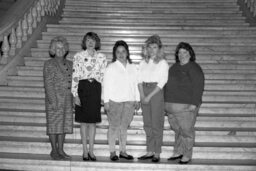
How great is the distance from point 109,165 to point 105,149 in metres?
0.41

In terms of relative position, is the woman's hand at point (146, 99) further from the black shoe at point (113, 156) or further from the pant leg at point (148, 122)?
the black shoe at point (113, 156)

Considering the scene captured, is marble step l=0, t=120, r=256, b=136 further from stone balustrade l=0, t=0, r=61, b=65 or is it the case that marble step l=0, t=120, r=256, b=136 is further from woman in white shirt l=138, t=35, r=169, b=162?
stone balustrade l=0, t=0, r=61, b=65

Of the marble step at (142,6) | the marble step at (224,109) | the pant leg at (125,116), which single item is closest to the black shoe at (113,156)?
the pant leg at (125,116)

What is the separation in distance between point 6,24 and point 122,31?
104 inches

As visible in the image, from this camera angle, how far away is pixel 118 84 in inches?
180

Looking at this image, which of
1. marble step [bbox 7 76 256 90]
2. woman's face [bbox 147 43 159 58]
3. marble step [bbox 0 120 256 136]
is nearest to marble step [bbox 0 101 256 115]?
marble step [bbox 0 120 256 136]

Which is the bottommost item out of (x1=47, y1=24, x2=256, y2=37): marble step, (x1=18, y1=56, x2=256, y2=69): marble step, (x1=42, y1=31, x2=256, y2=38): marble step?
(x1=18, y1=56, x2=256, y2=69): marble step

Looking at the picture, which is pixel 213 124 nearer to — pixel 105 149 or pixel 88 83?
pixel 105 149

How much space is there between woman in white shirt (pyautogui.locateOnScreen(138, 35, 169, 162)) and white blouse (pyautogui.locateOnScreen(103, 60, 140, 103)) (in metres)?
0.16

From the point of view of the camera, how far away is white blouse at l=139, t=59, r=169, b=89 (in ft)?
14.8

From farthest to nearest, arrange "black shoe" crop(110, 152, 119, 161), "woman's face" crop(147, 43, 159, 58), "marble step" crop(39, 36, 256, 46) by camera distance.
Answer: "marble step" crop(39, 36, 256, 46), "black shoe" crop(110, 152, 119, 161), "woman's face" crop(147, 43, 159, 58)

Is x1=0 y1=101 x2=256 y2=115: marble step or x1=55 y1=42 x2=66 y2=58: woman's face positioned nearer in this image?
x1=55 y1=42 x2=66 y2=58: woman's face

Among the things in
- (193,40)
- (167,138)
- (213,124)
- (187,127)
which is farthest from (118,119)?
(193,40)

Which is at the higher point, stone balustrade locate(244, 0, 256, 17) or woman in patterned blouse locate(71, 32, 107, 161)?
stone balustrade locate(244, 0, 256, 17)
